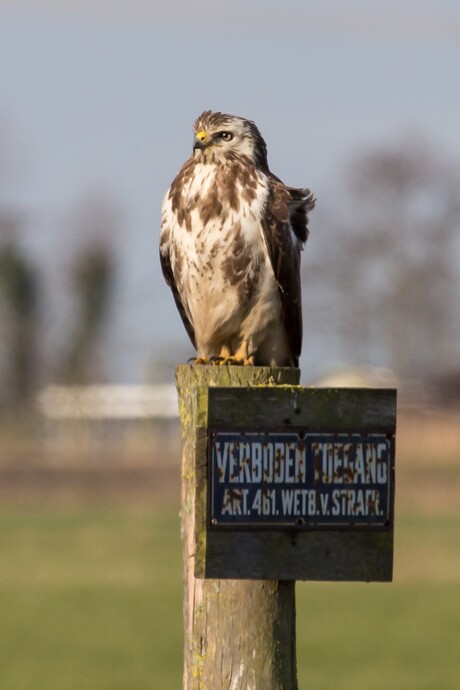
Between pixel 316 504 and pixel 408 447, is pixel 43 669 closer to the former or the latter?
pixel 316 504

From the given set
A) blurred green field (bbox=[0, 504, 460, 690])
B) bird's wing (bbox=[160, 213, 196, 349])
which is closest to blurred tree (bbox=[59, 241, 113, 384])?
blurred green field (bbox=[0, 504, 460, 690])

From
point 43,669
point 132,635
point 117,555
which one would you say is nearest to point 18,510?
point 117,555

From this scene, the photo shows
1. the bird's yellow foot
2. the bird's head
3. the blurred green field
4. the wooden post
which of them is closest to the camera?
the wooden post

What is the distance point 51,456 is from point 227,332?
39.3 metres

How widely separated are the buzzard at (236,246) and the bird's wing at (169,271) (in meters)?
0.02

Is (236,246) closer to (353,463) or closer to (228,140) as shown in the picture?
(228,140)

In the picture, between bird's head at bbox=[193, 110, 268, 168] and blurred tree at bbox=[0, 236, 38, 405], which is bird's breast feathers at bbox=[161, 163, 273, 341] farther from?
blurred tree at bbox=[0, 236, 38, 405]

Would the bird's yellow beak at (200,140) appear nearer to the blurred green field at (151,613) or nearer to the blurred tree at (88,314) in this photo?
the blurred green field at (151,613)

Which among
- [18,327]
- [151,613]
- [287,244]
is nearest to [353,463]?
A: [287,244]

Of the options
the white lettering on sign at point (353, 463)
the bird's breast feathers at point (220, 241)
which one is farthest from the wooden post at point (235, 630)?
the bird's breast feathers at point (220, 241)

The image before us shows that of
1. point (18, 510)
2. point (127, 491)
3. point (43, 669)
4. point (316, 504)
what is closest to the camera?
point (316, 504)

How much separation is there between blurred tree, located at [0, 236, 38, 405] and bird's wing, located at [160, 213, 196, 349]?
135 feet

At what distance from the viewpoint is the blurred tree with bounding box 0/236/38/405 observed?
50.0 meters

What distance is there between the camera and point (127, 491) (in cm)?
4503
